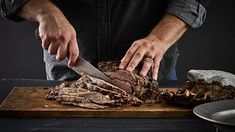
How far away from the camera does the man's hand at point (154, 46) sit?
157 cm

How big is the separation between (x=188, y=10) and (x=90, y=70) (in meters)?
0.47

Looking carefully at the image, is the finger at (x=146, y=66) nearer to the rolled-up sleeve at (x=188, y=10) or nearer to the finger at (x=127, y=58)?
the finger at (x=127, y=58)

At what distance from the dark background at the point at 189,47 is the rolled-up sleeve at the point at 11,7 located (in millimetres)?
1001

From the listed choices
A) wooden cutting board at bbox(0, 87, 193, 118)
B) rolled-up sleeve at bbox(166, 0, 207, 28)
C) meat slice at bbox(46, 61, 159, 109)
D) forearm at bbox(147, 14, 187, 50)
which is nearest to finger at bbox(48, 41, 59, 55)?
meat slice at bbox(46, 61, 159, 109)

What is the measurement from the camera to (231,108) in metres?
1.26

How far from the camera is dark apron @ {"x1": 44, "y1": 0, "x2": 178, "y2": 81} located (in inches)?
71.2

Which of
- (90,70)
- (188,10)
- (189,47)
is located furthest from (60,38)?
(189,47)

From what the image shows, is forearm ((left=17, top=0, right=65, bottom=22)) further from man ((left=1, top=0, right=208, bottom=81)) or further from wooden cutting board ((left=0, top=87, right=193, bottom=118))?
wooden cutting board ((left=0, top=87, right=193, bottom=118))

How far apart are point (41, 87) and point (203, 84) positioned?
532mm

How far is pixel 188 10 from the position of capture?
178 cm

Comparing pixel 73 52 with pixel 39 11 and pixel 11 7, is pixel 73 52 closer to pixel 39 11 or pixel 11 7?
pixel 39 11

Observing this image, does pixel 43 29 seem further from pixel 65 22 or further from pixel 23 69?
pixel 23 69

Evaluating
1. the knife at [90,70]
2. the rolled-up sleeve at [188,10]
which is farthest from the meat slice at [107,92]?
the rolled-up sleeve at [188,10]

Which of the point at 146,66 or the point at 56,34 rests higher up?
the point at 56,34
